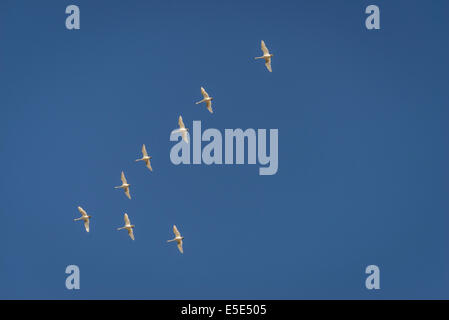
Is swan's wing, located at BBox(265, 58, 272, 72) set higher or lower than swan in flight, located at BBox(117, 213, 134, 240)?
higher

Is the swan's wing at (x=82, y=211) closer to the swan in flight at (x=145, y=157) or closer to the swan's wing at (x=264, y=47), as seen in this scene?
the swan in flight at (x=145, y=157)

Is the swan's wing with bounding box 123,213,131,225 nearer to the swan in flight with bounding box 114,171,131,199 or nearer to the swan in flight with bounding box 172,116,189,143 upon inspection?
the swan in flight with bounding box 114,171,131,199

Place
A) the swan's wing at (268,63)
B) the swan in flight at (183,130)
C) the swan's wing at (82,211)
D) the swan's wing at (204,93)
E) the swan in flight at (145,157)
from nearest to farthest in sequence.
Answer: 1. the swan in flight at (183,130)
2. the swan's wing at (82,211)
3. the swan's wing at (204,93)
4. the swan's wing at (268,63)
5. the swan in flight at (145,157)

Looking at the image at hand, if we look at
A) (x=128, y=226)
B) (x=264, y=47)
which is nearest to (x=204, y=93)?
(x=264, y=47)

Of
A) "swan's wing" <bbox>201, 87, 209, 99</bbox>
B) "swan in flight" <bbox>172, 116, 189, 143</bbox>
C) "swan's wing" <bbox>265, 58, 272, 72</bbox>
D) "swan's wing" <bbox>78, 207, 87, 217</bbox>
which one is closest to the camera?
"swan in flight" <bbox>172, 116, 189, 143</bbox>

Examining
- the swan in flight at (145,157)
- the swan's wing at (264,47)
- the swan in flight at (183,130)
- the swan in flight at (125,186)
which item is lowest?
the swan in flight at (125,186)

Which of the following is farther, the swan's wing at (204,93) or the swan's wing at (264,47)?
the swan's wing at (204,93)

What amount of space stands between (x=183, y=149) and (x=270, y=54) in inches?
195

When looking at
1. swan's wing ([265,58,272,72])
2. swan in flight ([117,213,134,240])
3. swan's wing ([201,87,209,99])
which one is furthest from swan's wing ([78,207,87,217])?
swan's wing ([265,58,272,72])

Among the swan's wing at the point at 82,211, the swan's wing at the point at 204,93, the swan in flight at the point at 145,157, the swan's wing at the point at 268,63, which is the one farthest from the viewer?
the swan in flight at the point at 145,157

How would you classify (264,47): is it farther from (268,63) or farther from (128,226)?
(128,226)

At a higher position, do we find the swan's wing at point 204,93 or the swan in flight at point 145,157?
the swan's wing at point 204,93

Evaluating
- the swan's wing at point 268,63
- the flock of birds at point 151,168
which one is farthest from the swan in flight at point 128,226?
the swan's wing at point 268,63

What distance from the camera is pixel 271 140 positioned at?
35.0 meters
